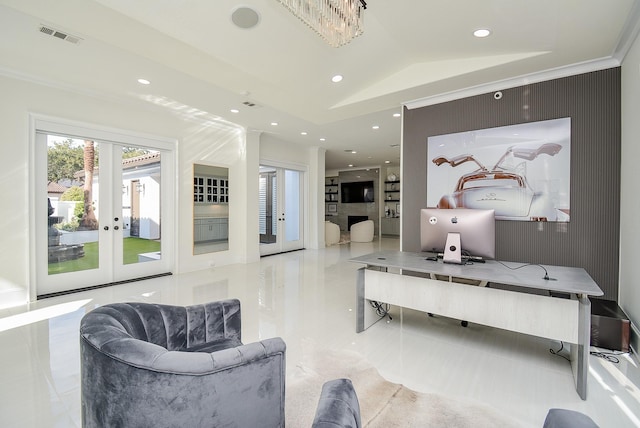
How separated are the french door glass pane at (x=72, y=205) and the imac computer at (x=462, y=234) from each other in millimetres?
4864

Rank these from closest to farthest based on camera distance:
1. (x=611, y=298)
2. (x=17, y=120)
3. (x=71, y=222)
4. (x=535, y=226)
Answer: (x=611, y=298)
(x=535, y=226)
(x=17, y=120)
(x=71, y=222)

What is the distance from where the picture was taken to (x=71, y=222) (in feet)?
13.9

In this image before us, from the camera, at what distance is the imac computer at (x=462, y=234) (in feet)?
8.63

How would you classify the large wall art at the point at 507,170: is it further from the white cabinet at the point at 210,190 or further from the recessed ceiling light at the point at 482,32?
the white cabinet at the point at 210,190

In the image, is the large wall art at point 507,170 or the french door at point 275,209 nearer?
the large wall art at point 507,170

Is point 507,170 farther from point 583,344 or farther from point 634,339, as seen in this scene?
point 583,344

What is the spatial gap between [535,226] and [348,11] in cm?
312

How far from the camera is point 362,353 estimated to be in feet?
8.21

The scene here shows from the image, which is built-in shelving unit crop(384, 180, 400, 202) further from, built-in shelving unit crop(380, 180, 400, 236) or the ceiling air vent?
the ceiling air vent

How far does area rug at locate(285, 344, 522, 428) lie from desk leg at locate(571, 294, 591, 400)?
679 millimetres

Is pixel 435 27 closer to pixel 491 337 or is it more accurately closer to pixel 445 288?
pixel 445 288

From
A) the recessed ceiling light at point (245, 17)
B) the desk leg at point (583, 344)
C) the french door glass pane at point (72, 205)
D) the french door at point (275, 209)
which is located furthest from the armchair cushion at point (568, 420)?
the french door at point (275, 209)

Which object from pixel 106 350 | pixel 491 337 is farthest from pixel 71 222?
pixel 491 337

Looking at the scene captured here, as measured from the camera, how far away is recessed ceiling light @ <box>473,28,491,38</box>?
108 inches
